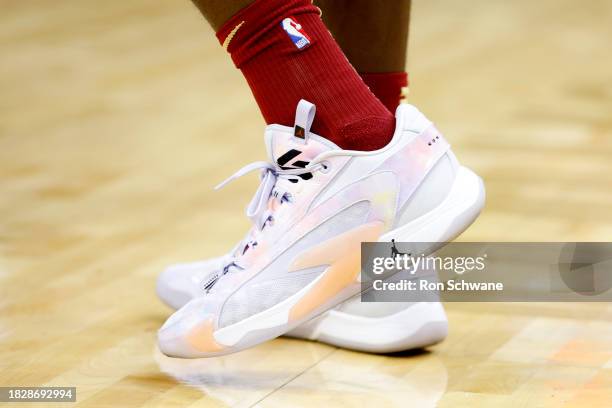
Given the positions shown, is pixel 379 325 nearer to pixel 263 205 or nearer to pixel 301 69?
pixel 263 205

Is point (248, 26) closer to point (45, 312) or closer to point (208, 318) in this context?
point (208, 318)

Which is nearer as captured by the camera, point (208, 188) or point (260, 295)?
point (260, 295)

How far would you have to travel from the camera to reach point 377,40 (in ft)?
4.05

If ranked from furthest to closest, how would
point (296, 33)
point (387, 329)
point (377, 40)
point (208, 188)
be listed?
point (208, 188), point (377, 40), point (387, 329), point (296, 33)

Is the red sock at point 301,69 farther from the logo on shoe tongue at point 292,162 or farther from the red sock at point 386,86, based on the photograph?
the red sock at point 386,86

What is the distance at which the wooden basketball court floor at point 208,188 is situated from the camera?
1046 millimetres

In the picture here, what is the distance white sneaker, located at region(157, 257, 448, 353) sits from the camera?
1.11 metres

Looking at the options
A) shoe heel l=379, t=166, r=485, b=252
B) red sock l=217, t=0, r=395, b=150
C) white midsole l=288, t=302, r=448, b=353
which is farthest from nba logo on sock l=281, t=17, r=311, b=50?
white midsole l=288, t=302, r=448, b=353

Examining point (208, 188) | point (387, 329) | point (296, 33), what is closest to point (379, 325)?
point (387, 329)

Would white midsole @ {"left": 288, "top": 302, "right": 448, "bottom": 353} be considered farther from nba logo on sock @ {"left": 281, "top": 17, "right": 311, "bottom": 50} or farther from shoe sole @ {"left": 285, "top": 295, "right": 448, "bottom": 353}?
nba logo on sock @ {"left": 281, "top": 17, "right": 311, "bottom": 50}

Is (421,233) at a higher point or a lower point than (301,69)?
lower

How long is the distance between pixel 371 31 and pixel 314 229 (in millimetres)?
316

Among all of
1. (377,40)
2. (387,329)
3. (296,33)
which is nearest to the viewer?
(296,33)

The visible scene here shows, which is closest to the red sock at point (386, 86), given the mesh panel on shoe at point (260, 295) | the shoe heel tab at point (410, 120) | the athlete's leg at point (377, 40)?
the athlete's leg at point (377, 40)
